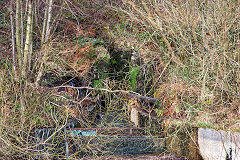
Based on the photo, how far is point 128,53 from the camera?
11.7 m

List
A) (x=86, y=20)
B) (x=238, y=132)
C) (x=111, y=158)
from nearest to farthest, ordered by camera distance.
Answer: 1. (x=238, y=132)
2. (x=111, y=158)
3. (x=86, y=20)

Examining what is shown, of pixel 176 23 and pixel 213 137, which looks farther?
pixel 176 23

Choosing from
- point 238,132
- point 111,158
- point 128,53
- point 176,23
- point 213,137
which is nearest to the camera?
point 238,132

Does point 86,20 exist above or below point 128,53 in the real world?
above

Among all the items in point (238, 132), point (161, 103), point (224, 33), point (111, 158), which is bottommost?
point (111, 158)

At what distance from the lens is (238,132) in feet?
17.2

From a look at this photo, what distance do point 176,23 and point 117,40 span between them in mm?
5757

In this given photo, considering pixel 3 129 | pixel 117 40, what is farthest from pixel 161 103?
pixel 3 129

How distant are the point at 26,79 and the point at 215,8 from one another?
430 cm

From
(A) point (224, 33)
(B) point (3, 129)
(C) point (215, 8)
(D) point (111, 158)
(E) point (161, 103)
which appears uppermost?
(C) point (215, 8)

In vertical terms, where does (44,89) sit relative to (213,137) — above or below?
above

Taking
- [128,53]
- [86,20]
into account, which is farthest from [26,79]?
[86,20]

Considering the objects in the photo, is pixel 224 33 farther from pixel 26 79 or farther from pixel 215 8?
pixel 26 79

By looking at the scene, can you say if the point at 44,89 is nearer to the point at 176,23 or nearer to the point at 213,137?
the point at 176,23
